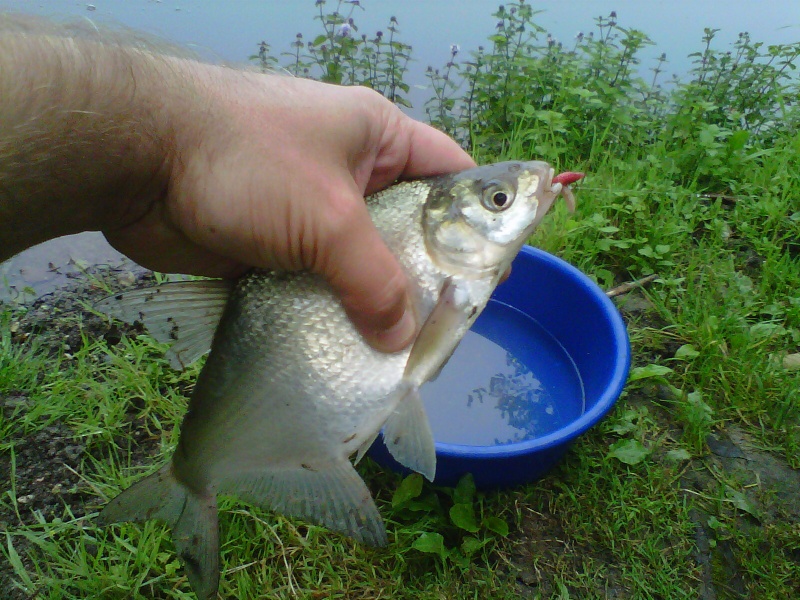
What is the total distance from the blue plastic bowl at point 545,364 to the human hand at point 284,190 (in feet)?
2.50

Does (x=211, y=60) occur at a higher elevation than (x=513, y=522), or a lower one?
higher

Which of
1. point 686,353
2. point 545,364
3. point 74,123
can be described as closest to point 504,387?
point 545,364

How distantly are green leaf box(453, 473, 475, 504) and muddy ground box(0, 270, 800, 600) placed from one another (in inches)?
8.8

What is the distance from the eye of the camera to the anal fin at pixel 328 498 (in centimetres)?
153

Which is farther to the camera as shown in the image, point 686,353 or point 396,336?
point 686,353

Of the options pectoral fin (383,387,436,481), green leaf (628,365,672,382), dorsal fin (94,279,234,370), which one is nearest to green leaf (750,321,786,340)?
green leaf (628,365,672,382)

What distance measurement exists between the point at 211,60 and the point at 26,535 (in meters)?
1.61

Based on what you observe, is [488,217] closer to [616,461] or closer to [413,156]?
[413,156]

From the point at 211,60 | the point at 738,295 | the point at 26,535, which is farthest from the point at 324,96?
the point at 738,295

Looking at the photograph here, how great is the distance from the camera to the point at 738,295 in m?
2.95

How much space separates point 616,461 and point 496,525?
0.55 metres

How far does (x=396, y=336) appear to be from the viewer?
4.95 ft

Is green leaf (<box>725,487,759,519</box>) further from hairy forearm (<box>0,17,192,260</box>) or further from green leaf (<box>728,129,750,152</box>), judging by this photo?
green leaf (<box>728,129,750,152</box>)

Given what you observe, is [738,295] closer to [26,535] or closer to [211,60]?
[211,60]
